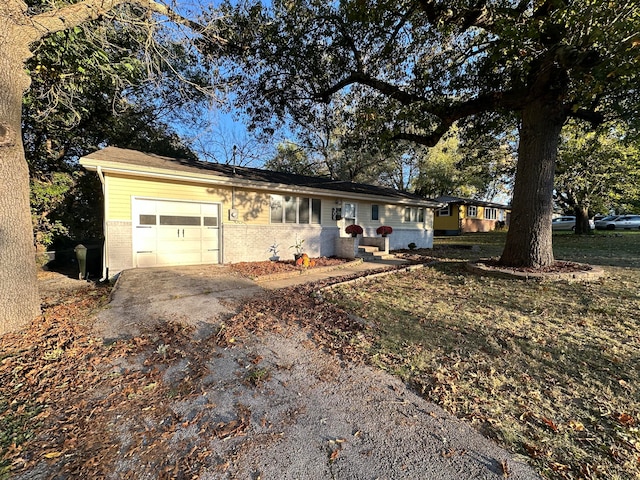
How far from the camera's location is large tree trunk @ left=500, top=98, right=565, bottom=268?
7.47m

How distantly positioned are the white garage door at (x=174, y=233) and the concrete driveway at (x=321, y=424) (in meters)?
4.66

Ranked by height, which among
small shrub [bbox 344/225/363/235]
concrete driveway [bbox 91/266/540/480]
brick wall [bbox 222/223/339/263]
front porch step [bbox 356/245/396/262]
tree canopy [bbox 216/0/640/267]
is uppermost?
tree canopy [bbox 216/0/640/267]

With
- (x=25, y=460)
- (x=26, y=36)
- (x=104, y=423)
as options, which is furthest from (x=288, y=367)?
(x=26, y=36)

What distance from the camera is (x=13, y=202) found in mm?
4125

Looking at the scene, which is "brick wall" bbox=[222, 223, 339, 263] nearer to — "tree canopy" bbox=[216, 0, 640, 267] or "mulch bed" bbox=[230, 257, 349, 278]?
"mulch bed" bbox=[230, 257, 349, 278]

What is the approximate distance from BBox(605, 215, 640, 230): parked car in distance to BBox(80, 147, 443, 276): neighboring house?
32.6 meters

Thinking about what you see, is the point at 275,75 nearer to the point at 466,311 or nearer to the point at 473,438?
the point at 466,311

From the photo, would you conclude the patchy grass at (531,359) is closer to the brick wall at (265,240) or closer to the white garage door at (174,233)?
the brick wall at (265,240)

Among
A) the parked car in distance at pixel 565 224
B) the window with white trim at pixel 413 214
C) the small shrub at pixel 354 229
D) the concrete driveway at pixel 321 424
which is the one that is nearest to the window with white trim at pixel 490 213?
the parked car in distance at pixel 565 224

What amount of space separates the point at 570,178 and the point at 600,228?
20.4 metres

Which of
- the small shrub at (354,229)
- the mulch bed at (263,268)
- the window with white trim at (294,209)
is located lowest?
the mulch bed at (263,268)

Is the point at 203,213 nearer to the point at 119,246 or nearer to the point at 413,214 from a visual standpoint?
the point at 119,246

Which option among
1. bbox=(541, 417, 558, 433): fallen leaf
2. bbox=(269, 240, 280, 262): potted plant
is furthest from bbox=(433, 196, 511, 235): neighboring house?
bbox=(541, 417, 558, 433): fallen leaf

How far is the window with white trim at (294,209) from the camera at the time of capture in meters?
10.4
